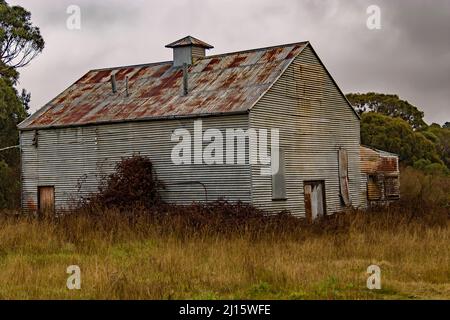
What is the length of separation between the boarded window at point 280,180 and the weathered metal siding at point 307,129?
0.70 ft

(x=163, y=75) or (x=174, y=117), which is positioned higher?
(x=163, y=75)

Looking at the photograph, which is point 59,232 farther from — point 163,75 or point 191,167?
point 163,75

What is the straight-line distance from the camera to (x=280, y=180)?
2497cm

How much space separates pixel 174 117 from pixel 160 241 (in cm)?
843

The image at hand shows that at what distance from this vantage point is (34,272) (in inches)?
554

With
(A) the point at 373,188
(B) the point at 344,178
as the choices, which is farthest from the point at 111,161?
(A) the point at 373,188

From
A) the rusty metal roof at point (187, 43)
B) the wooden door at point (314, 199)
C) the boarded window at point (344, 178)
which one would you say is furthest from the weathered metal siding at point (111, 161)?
the boarded window at point (344, 178)

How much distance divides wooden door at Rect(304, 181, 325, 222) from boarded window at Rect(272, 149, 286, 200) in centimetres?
171

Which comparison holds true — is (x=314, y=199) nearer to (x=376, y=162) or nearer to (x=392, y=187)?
(x=376, y=162)

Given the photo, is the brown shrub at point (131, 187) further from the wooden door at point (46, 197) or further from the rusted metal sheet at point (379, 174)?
the rusted metal sheet at point (379, 174)

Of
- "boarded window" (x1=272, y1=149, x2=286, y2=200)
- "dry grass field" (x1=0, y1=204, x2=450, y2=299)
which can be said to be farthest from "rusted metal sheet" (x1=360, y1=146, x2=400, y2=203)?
"dry grass field" (x1=0, y1=204, x2=450, y2=299)

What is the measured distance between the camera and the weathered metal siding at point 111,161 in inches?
965

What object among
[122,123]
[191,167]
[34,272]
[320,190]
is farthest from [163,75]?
[34,272]

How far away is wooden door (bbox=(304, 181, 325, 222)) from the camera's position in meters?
26.6
